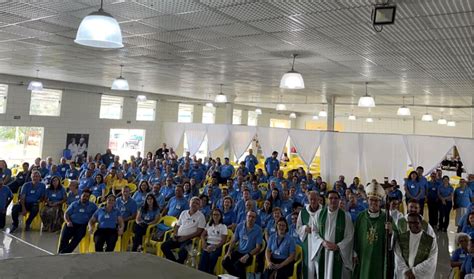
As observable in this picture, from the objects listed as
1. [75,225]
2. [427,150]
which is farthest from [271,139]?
[75,225]

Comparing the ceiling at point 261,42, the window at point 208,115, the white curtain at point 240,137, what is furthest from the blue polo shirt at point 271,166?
the window at point 208,115

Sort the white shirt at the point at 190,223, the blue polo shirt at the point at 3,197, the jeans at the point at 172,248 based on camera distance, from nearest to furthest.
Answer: the jeans at the point at 172,248
the white shirt at the point at 190,223
the blue polo shirt at the point at 3,197

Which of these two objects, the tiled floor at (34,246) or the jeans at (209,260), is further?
the tiled floor at (34,246)

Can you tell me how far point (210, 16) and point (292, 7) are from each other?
0.95m

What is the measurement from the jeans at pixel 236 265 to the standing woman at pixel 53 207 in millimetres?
3885

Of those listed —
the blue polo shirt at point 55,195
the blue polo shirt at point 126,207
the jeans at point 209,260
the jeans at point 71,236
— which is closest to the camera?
the jeans at point 209,260

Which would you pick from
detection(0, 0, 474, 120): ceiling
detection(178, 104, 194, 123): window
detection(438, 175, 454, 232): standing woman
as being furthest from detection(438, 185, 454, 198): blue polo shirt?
detection(178, 104, 194, 123): window

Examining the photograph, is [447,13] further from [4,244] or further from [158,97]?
[158,97]

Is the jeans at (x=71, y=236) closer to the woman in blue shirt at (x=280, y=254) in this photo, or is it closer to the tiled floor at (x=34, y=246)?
the tiled floor at (x=34, y=246)

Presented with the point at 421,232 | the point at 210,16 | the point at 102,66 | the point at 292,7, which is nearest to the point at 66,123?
the point at 102,66

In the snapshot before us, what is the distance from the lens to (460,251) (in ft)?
14.0

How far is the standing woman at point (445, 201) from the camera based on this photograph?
27.0 feet

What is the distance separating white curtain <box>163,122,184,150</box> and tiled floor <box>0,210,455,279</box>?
7106 mm

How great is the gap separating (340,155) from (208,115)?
860 cm
